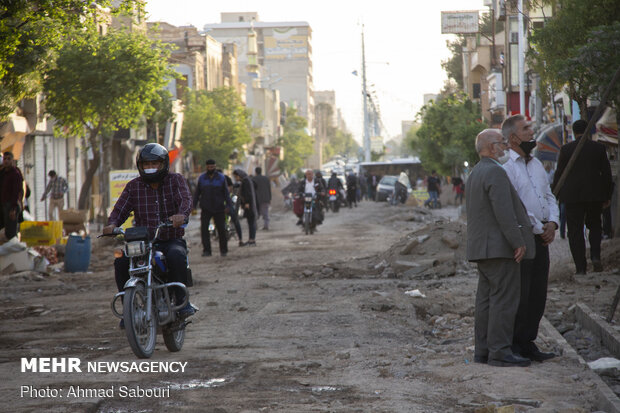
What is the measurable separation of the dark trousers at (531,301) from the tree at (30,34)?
8.07 metres

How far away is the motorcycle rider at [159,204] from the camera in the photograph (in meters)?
8.16

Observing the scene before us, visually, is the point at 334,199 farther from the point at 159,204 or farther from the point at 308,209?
the point at 159,204

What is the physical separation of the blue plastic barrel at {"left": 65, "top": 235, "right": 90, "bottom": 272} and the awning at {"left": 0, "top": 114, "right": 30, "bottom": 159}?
10638mm

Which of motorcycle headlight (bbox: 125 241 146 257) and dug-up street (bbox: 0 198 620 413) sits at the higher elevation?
motorcycle headlight (bbox: 125 241 146 257)

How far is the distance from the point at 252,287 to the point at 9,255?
4.82 meters

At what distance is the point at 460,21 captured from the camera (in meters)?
69.1

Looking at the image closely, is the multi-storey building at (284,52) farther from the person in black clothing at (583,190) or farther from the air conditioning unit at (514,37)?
the person in black clothing at (583,190)

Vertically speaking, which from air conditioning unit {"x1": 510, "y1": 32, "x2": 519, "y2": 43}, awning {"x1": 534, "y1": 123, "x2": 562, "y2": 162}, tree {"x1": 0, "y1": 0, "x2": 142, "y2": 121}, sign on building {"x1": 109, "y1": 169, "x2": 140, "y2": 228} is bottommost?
sign on building {"x1": 109, "y1": 169, "x2": 140, "y2": 228}

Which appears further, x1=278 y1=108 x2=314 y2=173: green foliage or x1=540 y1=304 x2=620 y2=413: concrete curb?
x1=278 y1=108 x2=314 y2=173: green foliage

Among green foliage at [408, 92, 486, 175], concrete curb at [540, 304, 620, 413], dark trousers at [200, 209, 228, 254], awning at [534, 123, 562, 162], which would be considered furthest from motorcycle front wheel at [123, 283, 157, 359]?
green foliage at [408, 92, 486, 175]

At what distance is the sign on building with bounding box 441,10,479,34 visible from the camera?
68.8m

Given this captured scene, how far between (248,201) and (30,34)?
6.49 metres

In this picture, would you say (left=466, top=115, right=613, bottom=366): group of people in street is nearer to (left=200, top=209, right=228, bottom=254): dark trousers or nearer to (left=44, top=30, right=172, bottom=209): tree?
(left=200, top=209, right=228, bottom=254): dark trousers

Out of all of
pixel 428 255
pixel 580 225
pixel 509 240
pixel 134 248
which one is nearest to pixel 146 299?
pixel 134 248
